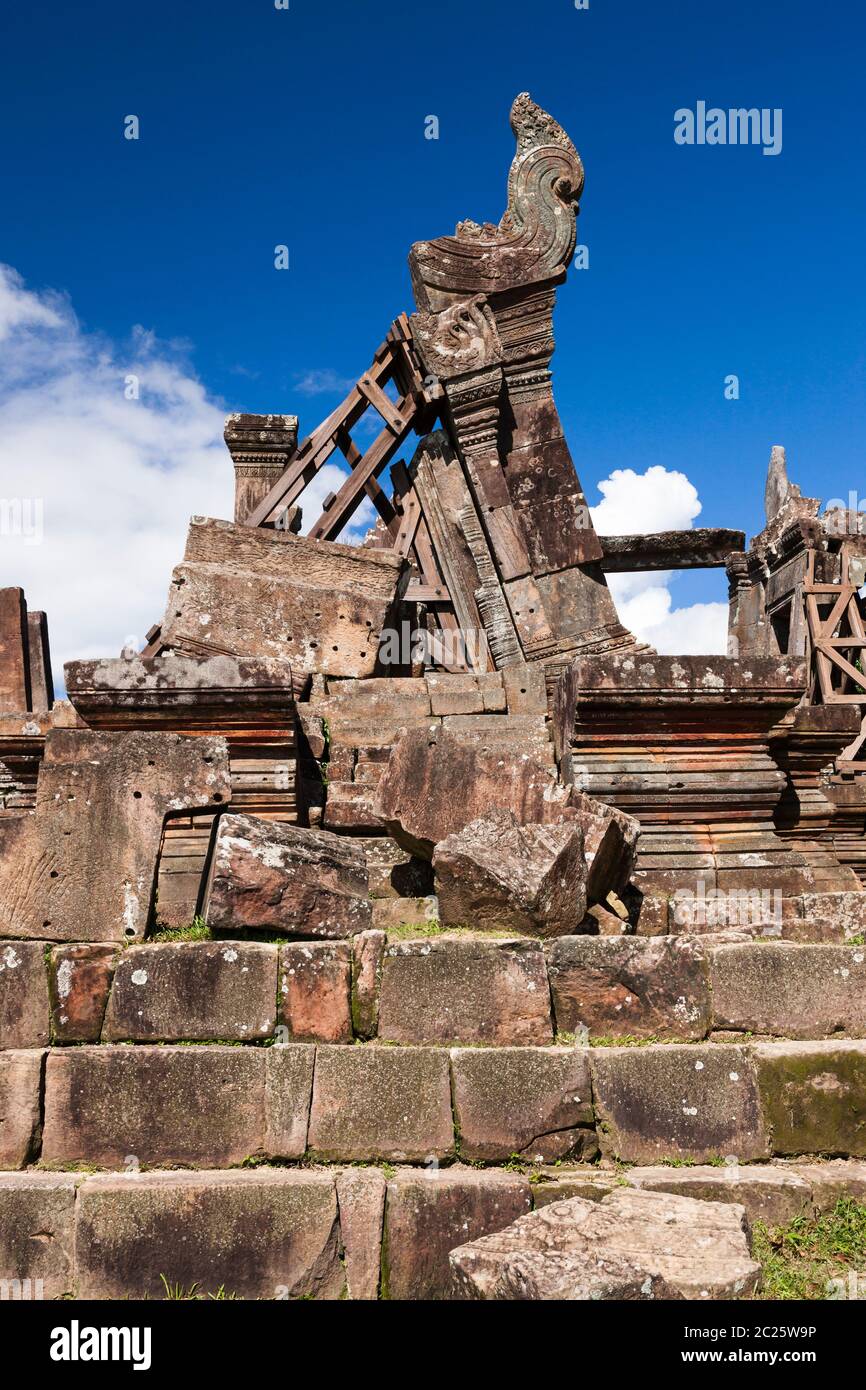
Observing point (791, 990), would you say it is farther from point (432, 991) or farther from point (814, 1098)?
point (432, 991)

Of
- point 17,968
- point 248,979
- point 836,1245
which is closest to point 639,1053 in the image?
point 836,1245

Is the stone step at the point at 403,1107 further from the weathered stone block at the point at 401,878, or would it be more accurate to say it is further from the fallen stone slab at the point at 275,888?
the weathered stone block at the point at 401,878

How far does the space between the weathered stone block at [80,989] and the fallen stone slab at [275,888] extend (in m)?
0.44

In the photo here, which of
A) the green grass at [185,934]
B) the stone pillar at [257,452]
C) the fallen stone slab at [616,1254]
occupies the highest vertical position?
the stone pillar at [257,452]

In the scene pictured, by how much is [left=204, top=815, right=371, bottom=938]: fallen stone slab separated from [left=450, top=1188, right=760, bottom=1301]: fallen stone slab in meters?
1.34

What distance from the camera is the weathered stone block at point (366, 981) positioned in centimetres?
415

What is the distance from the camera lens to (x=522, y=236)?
30.3 ft

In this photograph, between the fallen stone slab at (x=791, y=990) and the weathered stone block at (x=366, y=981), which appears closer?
the weathered stone block at (x=366, y=981)

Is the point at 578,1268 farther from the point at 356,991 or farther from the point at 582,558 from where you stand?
the point at 582,558

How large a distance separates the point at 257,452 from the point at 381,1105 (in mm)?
6844

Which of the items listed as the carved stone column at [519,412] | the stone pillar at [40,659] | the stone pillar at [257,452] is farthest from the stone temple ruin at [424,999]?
the stone pillar at [40,659]

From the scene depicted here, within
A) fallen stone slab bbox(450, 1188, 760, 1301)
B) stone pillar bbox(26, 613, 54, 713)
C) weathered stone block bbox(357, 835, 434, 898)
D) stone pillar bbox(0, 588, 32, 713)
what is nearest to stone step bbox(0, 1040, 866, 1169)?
fallen stone slab bbox(450, 1188, 760, 1301)

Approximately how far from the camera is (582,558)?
8922 mm

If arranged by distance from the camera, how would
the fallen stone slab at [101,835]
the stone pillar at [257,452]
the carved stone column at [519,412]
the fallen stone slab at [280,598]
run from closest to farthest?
the fallen stone slab at [101,835]
the fallen stone slab at [280,598]
the carved stone column at [519,412]
the stone pillar at [257,452]
